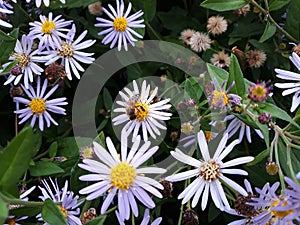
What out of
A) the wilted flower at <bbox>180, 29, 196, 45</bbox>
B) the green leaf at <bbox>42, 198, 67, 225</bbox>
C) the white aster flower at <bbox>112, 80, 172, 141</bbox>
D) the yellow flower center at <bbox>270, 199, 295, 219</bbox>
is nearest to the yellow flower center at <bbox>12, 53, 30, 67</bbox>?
the white aster flower at <bbox>112, 80, 172, 141</bbox>

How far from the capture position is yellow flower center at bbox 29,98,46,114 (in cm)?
155

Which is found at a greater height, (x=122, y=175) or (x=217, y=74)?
(x=217, y=74)

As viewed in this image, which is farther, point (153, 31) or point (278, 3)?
point (153, 31)

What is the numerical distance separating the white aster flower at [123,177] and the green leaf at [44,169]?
0.27m

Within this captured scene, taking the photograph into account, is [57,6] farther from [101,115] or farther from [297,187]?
[297,187]

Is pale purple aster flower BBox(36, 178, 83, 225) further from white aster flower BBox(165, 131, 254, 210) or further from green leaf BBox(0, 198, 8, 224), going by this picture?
green leaf BBox(0, 198, 8, 224)

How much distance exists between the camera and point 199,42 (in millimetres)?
1593

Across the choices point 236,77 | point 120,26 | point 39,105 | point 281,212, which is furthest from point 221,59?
point 281,212

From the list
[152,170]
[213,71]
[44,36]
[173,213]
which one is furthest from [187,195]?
[44,36]

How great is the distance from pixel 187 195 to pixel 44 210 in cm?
32

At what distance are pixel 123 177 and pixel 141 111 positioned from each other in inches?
10.3

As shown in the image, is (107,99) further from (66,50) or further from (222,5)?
(222,5)

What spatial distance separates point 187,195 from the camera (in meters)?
1.20

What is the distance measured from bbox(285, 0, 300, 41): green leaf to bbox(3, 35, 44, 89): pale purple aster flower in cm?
71
